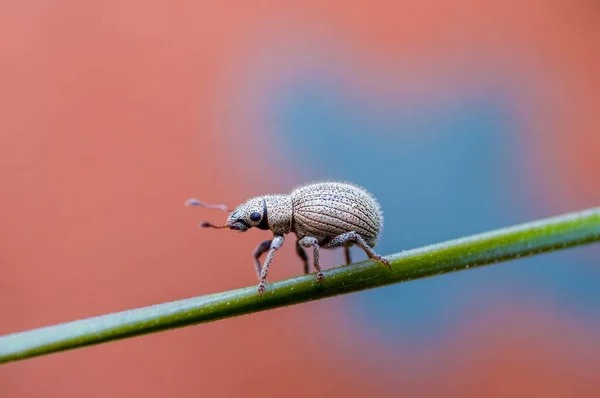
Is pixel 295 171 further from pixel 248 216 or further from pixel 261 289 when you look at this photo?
pixel 261 289

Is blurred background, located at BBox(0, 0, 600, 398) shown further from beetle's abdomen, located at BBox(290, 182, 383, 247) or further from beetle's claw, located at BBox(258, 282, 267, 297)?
beetle's claw, located at BBox(258, 282, 267, 297)

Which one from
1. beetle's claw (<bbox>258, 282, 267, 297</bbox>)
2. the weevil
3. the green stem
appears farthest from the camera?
the weevil

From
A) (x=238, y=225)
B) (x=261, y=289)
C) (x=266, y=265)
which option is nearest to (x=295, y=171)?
(x=238, y=225)

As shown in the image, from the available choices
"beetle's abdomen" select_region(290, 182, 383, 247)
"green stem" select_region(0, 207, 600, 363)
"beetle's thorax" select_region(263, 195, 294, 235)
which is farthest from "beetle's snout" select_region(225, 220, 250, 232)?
"green stem" select_region(0, 207, 600, 363)

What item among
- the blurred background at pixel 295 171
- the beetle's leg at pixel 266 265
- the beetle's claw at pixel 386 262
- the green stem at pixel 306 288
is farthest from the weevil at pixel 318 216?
the blurred background at pixel 295 171

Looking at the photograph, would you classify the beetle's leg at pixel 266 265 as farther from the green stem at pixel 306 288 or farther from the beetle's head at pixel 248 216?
the beetle's head at pixel 248 216

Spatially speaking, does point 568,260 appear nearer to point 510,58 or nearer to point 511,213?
point 511,213

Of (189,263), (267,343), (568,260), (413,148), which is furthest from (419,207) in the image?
(189,263)
